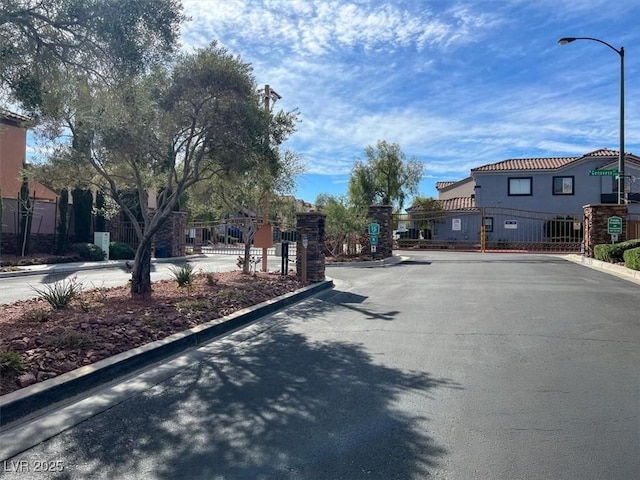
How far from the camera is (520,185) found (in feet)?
124

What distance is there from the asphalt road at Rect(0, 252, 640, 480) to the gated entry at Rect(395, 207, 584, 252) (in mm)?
26362

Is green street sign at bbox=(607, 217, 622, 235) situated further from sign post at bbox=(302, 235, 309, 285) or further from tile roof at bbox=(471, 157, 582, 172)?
tile roof at bbox=(471, 157, 582, 172)

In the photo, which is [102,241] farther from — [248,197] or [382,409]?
[382,409]

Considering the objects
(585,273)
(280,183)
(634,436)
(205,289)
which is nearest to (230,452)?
(634,436)

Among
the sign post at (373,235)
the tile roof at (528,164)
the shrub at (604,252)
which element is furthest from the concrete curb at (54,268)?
the tile roof at (528,164)

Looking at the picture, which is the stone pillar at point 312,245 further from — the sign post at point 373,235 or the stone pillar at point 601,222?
the stone pillar at point 601,222

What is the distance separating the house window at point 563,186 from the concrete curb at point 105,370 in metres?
33.8

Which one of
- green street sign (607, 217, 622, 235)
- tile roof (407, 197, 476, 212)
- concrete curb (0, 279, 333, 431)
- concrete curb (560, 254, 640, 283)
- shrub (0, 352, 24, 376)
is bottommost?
concrete curb (0, 279, 333, 431)

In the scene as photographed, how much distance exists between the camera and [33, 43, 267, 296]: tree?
892cm

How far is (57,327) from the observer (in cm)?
698

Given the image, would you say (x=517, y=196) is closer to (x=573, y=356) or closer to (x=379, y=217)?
(x=379, y=217)

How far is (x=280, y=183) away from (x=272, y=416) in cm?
1187

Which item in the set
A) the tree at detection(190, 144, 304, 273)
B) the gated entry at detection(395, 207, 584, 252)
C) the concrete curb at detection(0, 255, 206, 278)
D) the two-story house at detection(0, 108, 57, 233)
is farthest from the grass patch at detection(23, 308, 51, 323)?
the gated entry at detection(395, 207, 584, 252)

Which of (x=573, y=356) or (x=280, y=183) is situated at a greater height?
(x=280, y=183)
